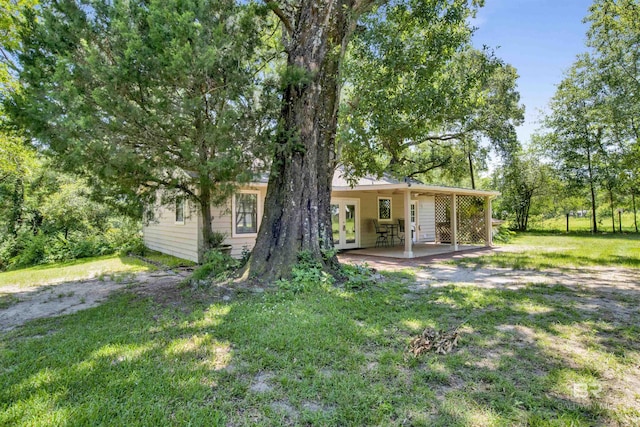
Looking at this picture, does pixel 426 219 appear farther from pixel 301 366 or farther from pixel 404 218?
pixel 301 366

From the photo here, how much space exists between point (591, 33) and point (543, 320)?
15362 mm

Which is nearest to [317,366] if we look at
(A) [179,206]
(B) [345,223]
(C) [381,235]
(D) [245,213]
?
(A) [179,206]

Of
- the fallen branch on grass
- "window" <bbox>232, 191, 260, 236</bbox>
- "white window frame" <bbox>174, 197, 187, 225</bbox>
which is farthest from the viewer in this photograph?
"window" <bbox>232, 191, 260, 236</bbox>

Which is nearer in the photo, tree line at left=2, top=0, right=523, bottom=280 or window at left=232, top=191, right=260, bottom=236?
tree line at left=2, top=0, right=523, bottom=280

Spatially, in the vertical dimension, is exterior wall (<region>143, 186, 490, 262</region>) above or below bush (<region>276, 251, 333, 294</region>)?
above

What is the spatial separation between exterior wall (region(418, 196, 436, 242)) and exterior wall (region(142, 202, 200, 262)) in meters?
10.6

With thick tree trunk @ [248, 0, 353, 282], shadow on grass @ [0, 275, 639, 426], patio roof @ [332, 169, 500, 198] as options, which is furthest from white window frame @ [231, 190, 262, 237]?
shadow on grass @ [0, 275, 639, 426]

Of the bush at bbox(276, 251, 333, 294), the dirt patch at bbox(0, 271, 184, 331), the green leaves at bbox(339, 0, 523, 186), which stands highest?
the green leaves at bbox(339, 0, 523, 186)

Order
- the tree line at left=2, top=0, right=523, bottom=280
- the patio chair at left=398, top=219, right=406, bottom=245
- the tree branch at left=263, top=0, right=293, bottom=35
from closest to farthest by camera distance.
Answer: the tree line at left=2, top=0, right=523, bottom=280
the tree branch at left=263, top=0, right=293, bottom=35
the patio chair at left=398, top=219, right=406, bottom=245

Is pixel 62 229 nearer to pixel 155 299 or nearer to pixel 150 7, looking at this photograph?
pixel 155 299

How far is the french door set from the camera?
1170 cm

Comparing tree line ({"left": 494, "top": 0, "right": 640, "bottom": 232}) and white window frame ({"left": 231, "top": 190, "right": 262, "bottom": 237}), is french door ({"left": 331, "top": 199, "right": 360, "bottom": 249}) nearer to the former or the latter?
white window frame ({"left": 231, "top": 190, "right": 262, "bottom": 237})

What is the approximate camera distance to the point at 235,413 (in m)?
2.11

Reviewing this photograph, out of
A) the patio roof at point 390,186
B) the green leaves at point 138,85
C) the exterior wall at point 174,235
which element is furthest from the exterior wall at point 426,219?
the green leaves at point 138,85
